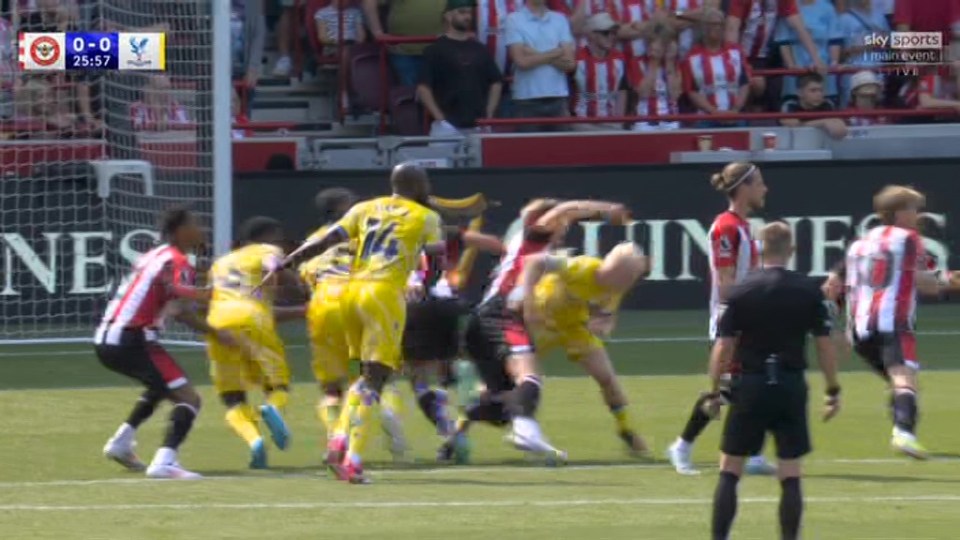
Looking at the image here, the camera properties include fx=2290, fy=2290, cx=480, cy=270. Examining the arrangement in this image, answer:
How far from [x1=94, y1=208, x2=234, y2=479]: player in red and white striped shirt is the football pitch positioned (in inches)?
12.7

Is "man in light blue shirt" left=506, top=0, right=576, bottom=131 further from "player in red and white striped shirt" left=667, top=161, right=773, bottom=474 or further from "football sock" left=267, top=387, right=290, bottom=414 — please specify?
"player in red and white striped shirt" left=667, top=161, right=773, bottom=474

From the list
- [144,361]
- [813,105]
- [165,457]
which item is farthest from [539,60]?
[165,457]

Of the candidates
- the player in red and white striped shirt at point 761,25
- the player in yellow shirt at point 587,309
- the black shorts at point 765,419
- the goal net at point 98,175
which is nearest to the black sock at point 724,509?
the black shorts at point 765,419

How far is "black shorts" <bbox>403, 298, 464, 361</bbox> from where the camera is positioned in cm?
1495

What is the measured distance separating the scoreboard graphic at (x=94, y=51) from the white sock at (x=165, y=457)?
9.34 metres

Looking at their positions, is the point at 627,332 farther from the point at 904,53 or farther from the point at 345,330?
the point at 345,330

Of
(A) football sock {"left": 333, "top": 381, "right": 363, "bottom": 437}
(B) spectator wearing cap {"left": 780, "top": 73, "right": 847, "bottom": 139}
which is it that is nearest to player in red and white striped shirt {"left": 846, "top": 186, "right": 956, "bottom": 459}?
(A) football sock {"left": 333, "top": 381, "right": 363, "bottom": 437}

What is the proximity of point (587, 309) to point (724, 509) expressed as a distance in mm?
4212

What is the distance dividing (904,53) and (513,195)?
18.6 feet

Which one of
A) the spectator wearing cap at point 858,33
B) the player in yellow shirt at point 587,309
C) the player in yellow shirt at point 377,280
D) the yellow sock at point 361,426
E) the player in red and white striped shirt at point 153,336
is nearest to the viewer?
the yellow sock at point 361,426

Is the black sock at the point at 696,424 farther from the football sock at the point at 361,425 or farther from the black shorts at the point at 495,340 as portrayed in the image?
the football sock at the point at 361,425

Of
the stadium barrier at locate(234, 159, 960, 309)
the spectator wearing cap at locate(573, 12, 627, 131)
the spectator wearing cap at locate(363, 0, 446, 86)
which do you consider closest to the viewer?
the stadium barrier at locate(234, 159, 960, 309)

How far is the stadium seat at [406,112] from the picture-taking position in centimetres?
2534

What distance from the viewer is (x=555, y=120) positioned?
969 inches
